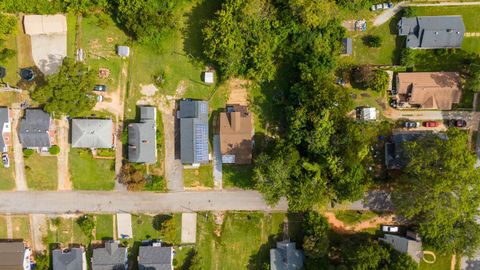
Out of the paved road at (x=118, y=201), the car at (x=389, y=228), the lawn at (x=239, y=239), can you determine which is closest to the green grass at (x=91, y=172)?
the paved road at (x=118, y=201)

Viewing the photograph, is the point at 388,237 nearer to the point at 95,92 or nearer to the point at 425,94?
the point at 425,94

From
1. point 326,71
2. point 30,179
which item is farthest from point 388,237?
point 30,179

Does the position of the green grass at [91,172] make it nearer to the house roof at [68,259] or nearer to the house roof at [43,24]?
the house roof at [68,259]

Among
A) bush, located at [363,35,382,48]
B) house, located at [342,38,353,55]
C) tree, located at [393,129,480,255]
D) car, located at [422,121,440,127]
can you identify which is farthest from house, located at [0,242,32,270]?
car, located at [422,121,440,127]

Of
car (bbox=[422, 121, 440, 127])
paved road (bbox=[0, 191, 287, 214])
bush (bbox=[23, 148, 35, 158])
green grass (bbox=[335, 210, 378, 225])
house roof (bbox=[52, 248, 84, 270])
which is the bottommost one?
house roof (bbox=[52, 248, 84, 270])

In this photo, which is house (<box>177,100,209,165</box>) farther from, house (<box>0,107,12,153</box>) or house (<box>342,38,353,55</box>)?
house (<box>0,107,12,153</box>)

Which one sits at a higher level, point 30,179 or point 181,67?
point 181,67

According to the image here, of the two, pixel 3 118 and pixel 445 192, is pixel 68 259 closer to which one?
pixel 3 118

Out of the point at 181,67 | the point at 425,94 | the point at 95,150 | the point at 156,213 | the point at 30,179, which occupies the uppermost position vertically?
the point at 181,67
